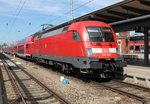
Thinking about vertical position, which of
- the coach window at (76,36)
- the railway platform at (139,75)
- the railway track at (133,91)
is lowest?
the railway track at (133,91)

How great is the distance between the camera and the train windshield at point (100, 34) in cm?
955

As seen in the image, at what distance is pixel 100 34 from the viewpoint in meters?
9.77

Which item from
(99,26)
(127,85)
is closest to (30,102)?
(127,85)

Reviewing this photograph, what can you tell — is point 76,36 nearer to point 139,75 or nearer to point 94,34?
point 94,34

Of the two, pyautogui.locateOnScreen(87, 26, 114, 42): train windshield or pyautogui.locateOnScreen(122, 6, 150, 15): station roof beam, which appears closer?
pyautogui.locateOnScreen(87, 26, 114, 42): train windshield

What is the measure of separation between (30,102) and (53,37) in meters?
7.36

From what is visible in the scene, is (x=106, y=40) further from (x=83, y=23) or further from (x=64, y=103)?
(x=64, y=103)

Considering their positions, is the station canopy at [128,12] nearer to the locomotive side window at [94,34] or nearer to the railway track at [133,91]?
the locomotive side window at [94,34]

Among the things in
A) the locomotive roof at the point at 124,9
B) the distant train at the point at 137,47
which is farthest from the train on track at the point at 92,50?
the distant train at the point at 137,47

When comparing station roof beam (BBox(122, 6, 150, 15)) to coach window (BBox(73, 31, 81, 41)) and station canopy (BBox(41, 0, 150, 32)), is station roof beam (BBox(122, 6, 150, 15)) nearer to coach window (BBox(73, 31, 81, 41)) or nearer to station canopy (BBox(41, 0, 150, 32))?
station canopy (BBox(41, 0, 150, 32))

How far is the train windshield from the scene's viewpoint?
9546 mm

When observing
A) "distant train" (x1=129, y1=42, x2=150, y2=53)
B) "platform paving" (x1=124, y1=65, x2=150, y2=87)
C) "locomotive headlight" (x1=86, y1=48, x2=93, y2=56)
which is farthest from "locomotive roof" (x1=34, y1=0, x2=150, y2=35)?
"distant train" (x1=129, y1=42, x2=150, y2=53)

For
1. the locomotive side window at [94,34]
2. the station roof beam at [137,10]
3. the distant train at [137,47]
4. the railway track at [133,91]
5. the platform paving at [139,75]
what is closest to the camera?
the railway track at [133,91]

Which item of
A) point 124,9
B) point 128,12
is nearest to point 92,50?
point 124,9
